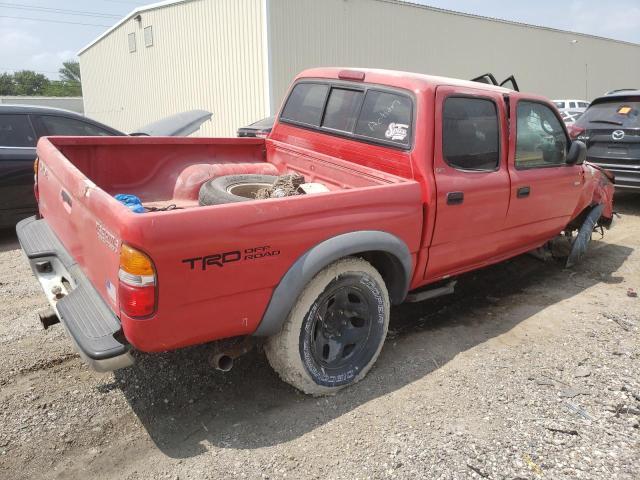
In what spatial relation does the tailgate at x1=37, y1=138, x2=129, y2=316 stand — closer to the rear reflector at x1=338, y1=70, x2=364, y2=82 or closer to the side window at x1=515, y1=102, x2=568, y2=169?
the rear reflector at x1=338, y1=70, x2=364, y2=82

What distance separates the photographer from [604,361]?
11.5 feet

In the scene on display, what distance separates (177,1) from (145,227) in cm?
1884

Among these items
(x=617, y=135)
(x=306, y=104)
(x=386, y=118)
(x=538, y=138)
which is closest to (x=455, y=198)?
(x=386, y=118)

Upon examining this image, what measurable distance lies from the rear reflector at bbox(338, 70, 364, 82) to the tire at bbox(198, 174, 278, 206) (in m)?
0.96

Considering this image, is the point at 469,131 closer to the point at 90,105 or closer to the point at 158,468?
the point at 158,468

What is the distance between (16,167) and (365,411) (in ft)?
17.1

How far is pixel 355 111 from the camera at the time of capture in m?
3.87

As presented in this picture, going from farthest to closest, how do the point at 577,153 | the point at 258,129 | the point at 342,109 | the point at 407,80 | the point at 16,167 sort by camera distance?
the point at 258,129
the point at 16,167
the point at 577,153
the point at 342,109
the point at 407,80

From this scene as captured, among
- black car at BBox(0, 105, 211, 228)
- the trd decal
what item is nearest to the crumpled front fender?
the trd decal

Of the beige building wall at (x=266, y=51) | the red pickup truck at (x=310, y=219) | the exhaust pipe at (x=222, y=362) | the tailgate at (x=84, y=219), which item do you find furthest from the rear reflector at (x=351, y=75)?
the beige building wall at (x=266, y=51)

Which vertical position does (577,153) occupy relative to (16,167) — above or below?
above

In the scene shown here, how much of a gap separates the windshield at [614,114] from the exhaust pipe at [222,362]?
7225 mm

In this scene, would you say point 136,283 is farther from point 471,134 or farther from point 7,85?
point 7,85

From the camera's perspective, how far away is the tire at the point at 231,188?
327 centimetres
